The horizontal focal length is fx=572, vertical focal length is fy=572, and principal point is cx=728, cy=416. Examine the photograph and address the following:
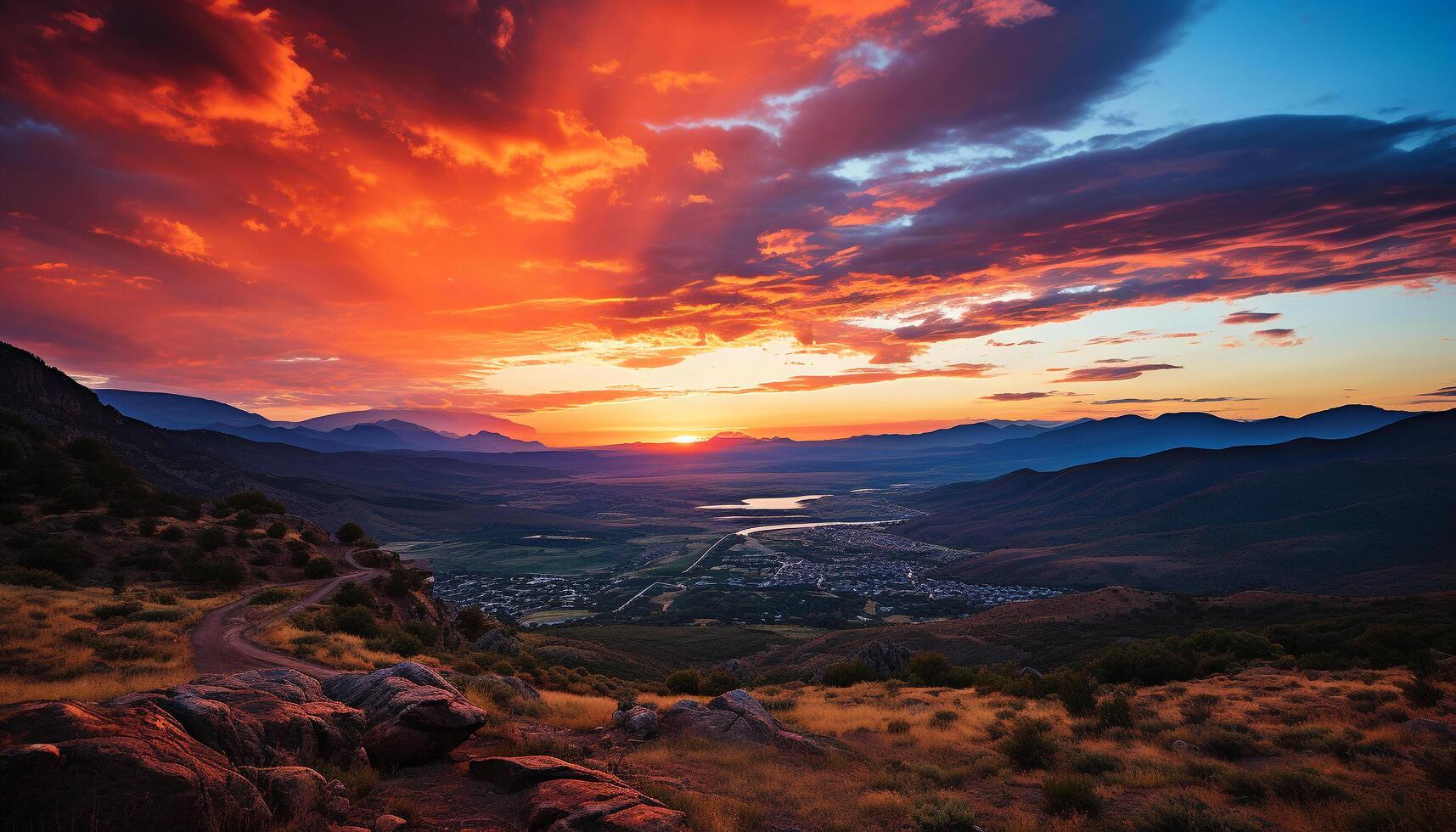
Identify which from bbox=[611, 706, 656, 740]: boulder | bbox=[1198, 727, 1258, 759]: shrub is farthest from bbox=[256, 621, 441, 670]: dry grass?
bbox=[1198, 727, 1258, 759]: shrub

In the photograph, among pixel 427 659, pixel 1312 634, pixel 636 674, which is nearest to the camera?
Answer: pixel 427 659

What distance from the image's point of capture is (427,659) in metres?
25.4

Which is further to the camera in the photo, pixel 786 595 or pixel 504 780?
pixel 786 595

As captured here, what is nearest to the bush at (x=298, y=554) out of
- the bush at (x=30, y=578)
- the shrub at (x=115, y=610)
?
the bush at (x=30, y=578)

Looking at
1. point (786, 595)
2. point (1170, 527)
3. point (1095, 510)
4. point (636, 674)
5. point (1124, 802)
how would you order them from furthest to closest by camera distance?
point (1095, 510)
point (1170, 527)
point (786, 595)
point (636, 674)
point (1124, 802)

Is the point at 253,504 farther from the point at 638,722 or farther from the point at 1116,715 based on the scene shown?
the point at 1116,715

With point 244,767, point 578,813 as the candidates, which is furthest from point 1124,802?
point 244,767

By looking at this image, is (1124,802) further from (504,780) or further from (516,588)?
(516,588)

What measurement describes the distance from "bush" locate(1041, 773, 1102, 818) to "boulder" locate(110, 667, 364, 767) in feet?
47.1

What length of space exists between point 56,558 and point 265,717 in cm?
3957

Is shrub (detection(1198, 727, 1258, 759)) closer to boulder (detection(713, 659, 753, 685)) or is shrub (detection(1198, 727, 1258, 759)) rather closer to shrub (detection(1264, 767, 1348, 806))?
shrub (detection(1264, 767, 1348, 806))

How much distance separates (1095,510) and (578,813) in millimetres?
217480

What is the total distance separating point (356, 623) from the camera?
30266 millimetres

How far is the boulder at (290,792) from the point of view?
26.0ft
